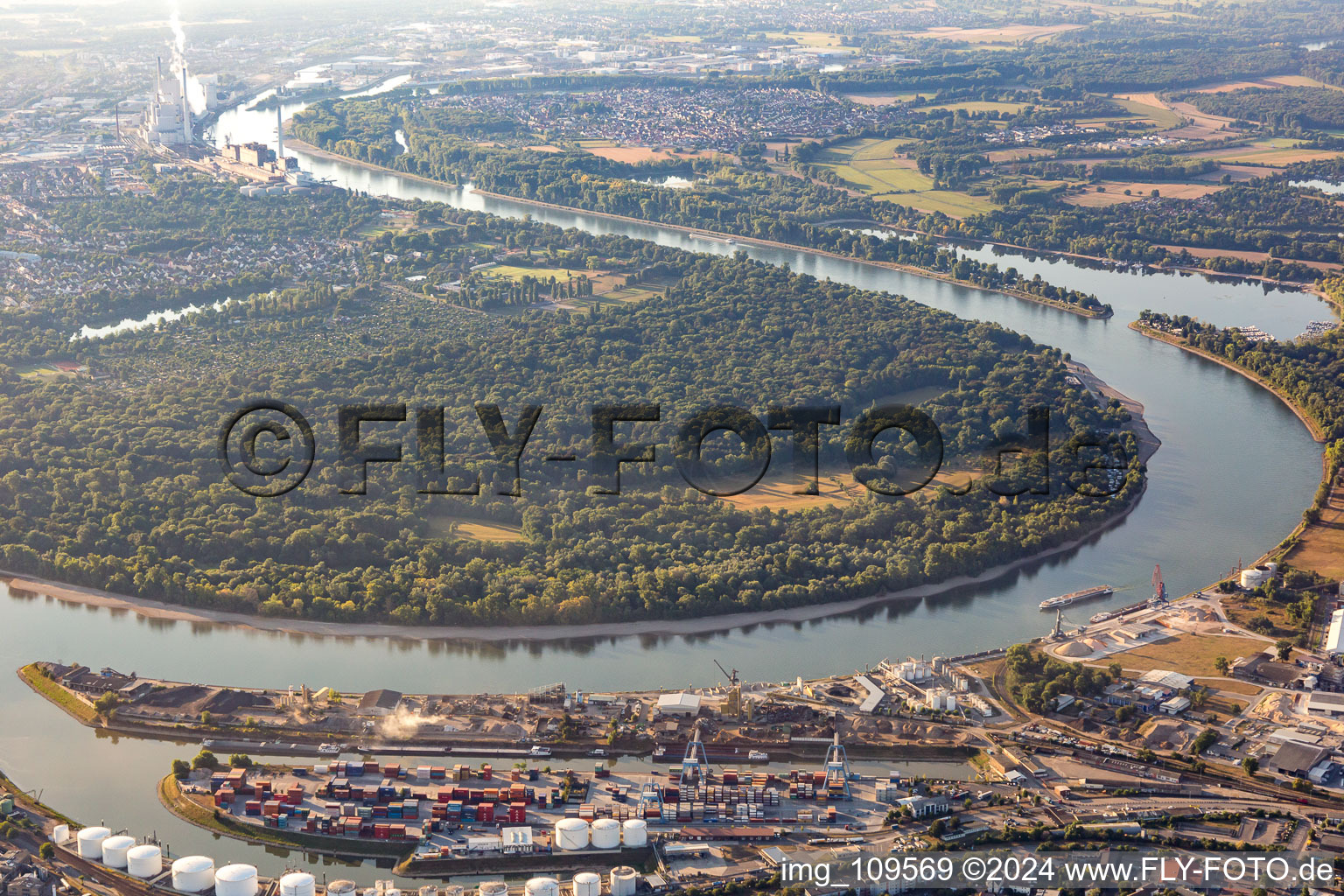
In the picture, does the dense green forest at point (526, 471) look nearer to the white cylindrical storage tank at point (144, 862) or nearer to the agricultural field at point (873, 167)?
the white cylindrical storage tank at point (144, 862)

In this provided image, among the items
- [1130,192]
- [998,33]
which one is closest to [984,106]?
[1130,192]

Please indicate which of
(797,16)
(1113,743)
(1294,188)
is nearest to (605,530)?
(1113,743)

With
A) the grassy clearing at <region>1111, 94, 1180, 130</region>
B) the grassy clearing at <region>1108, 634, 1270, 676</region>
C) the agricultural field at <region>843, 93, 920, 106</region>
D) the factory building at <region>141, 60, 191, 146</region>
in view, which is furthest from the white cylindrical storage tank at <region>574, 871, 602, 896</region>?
the agricultural field at <region>843, 93, 920, 106</region>

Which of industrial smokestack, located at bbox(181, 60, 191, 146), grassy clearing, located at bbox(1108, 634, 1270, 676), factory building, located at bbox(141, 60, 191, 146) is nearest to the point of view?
grassy clearing, located at bbox(1108, 634, 1270, 676)

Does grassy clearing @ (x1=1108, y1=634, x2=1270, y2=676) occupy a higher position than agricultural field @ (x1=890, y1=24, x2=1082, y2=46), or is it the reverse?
agricultural field @ (x1=890, y1=24, x2=1082, y2=46)

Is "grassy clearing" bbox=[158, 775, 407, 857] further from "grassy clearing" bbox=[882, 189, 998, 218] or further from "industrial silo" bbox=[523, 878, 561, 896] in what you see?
"grassy clearing" bbox=[882, 189, 998, 218]

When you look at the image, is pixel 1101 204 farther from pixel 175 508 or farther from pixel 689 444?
pixel 175 508

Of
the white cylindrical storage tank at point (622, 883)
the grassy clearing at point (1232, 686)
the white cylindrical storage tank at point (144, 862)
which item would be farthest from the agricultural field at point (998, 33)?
the white cylindrical storage tank at point (144, 862)
